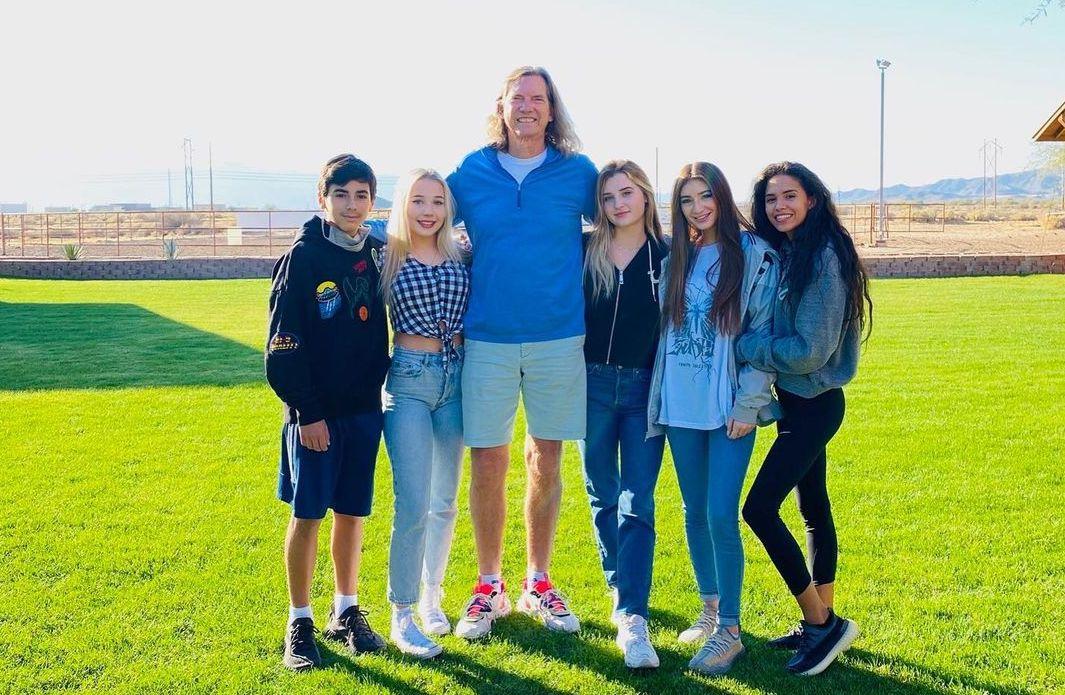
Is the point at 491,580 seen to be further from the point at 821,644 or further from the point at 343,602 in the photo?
the point at 821,644

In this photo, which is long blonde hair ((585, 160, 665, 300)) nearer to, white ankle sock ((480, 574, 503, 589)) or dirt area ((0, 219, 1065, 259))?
white ankle sock ((480, 574, 503, 589))

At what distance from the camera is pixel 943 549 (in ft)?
15.9

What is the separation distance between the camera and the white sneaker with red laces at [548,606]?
3.96m

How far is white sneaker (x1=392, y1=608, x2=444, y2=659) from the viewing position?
12.1ft

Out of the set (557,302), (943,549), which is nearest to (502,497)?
(557,302)

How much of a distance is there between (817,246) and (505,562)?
7.23 feet

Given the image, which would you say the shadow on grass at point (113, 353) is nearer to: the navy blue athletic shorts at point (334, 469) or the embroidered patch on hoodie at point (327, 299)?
the navy blue athletic shorts at point (334, 469)

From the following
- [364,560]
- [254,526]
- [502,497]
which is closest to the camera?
[502,497]

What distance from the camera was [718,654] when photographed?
357 cm

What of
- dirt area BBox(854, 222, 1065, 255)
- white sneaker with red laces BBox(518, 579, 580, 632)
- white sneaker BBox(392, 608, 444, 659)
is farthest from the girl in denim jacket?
dirt area BBox(854, 222, 1065, 255)

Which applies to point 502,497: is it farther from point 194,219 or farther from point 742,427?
point 194,219

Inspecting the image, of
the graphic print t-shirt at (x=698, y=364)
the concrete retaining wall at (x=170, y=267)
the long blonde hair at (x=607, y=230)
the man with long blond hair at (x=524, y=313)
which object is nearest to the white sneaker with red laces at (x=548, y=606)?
the man with long blond hair at (x=524, y=313)

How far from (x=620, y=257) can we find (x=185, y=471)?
3.73 metres

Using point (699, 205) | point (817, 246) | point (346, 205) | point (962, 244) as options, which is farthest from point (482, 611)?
point (962, 244)
